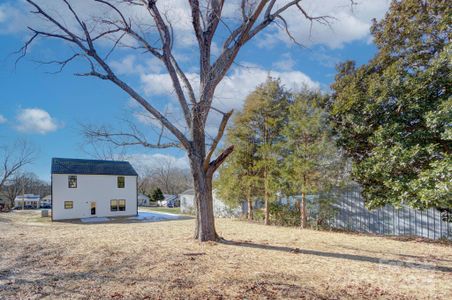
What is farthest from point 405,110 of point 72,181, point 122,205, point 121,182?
point 72,181

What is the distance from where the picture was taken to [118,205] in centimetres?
2125

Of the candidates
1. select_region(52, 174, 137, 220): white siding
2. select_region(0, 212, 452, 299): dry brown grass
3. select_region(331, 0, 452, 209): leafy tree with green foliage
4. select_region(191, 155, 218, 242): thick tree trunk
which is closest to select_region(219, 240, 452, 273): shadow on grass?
select_region(0, 212, 452, 299): dry brown grass

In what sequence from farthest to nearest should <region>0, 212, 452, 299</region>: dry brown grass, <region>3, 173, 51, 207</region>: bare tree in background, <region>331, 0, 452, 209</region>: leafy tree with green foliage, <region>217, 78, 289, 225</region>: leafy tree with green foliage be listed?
<region>3, 173, 51, 207</region>: bare tree in background
<region>217, 78, 289, 225</region>: leafy tree with green foliage
<region>331, 0, 452, 209</region>: leafy tree with green foliage
<region>0, 212, 452, 299</region>: dry brown grass

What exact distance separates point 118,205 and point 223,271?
18.2 meters

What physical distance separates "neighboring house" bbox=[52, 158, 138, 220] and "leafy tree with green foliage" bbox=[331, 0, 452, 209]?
1673cm

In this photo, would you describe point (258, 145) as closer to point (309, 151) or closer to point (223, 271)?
point (309, 151)

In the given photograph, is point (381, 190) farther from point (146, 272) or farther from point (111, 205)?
point (111, 205)

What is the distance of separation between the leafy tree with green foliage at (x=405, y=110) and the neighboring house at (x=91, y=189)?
16.7m

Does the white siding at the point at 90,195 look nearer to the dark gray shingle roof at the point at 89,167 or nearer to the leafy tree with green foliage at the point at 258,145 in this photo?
the dark gray shingle roof at the point at 89,167

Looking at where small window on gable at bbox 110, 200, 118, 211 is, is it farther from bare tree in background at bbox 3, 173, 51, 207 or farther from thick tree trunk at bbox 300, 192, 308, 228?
bare tree in background at bbox 3, 173, 51, 207

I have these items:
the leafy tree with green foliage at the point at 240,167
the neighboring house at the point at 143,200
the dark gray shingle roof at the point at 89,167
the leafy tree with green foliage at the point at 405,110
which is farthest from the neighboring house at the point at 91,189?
the neighboring house at the point at 143,200

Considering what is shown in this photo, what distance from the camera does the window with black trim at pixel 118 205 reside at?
68.8 feet

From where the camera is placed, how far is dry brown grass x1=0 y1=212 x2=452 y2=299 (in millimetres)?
3961

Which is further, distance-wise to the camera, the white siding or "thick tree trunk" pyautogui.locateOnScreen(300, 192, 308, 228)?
the white siding
